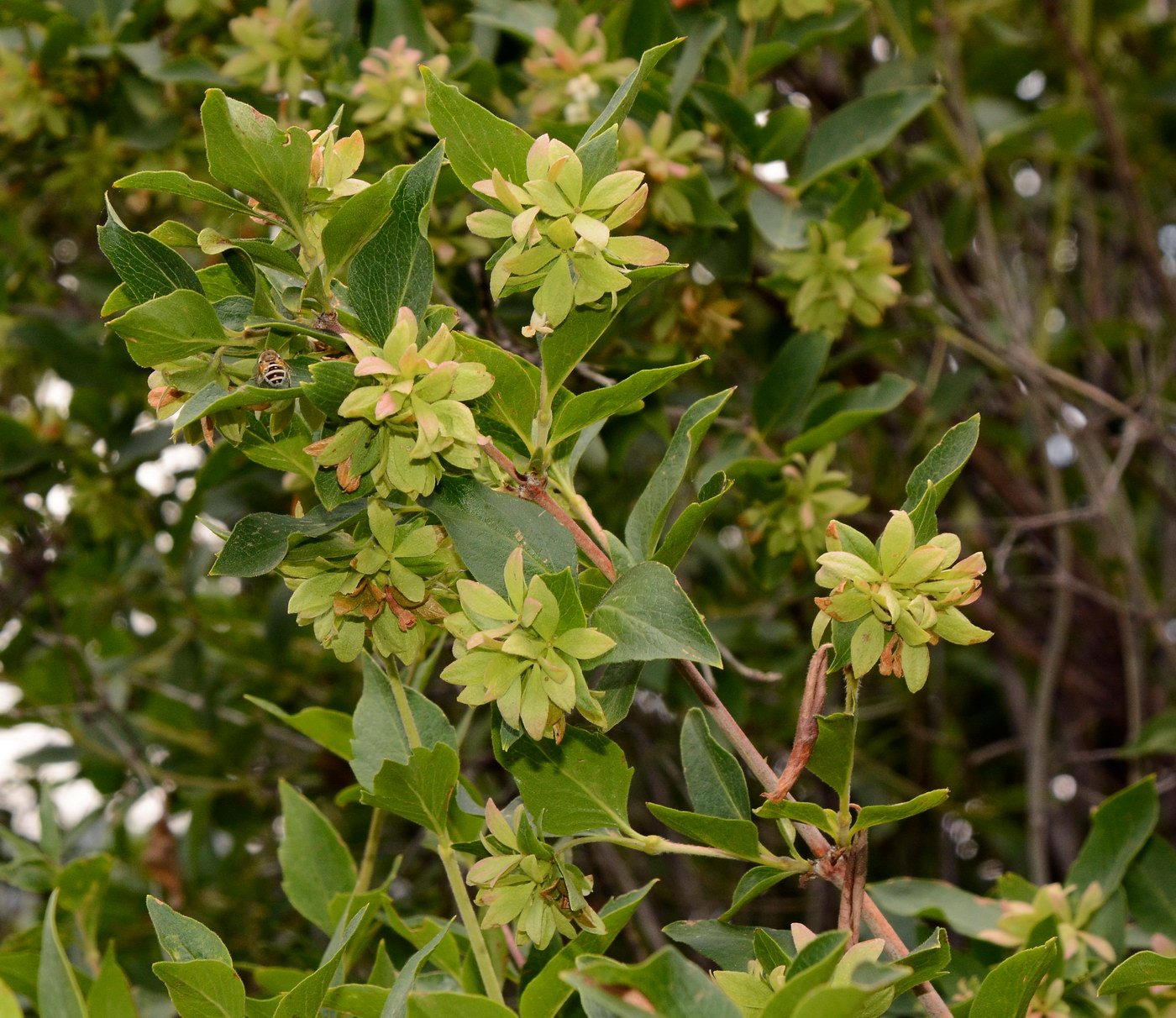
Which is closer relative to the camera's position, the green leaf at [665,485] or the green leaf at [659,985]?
the green leaf at [659,985]

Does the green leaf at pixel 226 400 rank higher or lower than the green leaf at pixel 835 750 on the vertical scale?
higher

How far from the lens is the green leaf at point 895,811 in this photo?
2.08 ft

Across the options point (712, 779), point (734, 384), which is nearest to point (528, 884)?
point (712, 779)

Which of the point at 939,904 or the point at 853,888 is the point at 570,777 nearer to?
the point at 853,888

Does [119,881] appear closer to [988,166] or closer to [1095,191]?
[988,166]

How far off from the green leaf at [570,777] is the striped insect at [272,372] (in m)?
0.25

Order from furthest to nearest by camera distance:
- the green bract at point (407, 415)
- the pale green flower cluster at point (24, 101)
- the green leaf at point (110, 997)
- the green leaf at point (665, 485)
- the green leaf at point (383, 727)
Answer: the pale green flower cluster at point (24, 101)
the green leaf at point (110, 997)
the green leaf at point (383, 727)
the green leaf at point (665, 485)
the green bract at point (407, 415)

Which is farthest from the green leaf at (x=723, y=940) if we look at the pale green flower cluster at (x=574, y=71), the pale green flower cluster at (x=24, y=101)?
the pale green flower cluster at (x=24, y=101)

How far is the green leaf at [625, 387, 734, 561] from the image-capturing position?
0.72m

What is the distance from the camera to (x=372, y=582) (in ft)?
2.26

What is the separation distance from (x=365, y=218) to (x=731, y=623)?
3.59ft

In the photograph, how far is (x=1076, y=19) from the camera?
2002mm

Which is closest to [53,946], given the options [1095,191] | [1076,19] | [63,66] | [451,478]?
[451,478]

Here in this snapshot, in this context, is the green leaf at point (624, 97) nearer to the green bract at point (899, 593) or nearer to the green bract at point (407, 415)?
the green bract at point (407, 415)
